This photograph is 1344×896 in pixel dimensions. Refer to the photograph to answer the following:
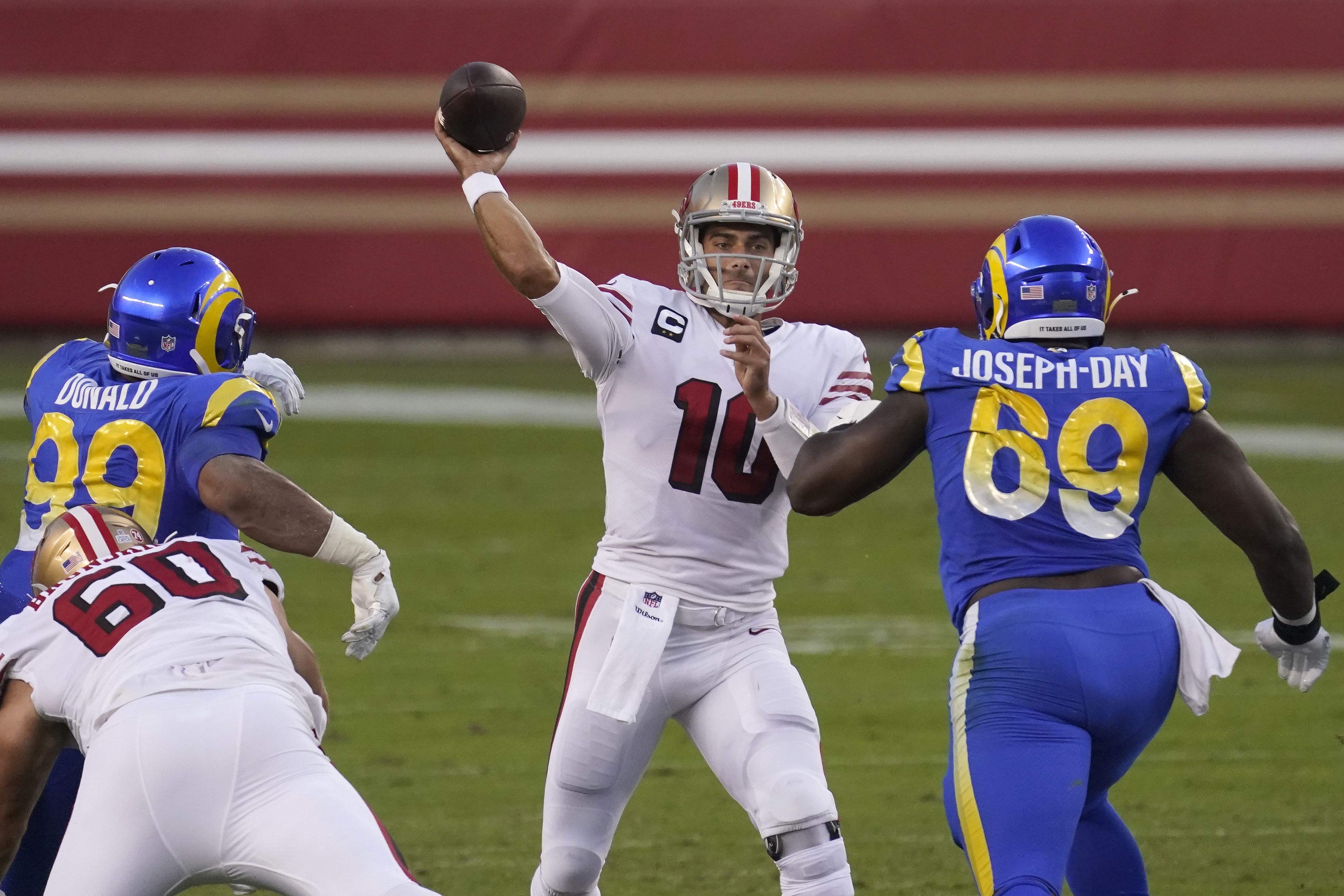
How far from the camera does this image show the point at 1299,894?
4.67 metres

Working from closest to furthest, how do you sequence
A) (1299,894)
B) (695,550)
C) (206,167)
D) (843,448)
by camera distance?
(843,448), (695,550), (1299,894), (206,167)

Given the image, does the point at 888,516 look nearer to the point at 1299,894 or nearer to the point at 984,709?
the point at 1299,894

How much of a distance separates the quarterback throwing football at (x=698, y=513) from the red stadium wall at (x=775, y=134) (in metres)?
9.71

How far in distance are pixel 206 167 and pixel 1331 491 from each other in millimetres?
8278

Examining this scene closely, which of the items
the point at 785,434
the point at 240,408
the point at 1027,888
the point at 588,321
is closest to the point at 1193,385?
the point at 785,434

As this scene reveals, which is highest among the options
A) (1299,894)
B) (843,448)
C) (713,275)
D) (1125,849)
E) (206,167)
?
(206,167)

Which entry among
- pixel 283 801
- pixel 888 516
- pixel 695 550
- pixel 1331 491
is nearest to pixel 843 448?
pixel 695 550

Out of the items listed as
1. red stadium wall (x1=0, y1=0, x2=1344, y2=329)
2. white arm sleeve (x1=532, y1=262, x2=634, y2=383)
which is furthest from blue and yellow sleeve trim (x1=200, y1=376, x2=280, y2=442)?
red stadium wall (x1=0, y1=0, x2=1344, y2=329)

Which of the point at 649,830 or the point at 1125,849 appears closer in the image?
the point at 1125,849

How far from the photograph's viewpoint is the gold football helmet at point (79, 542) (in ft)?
11.1

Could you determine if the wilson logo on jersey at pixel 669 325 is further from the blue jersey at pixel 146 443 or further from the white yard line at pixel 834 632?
the white yard line at pixel 834 632

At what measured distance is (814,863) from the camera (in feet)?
12.0

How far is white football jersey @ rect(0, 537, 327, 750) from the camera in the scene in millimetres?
3014

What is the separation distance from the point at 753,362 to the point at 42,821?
1708mm
